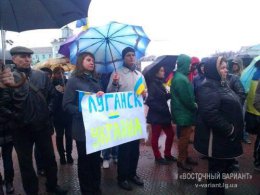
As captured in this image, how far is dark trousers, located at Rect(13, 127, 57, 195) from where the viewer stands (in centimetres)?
370

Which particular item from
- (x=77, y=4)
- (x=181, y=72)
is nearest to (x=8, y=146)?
(x=77, y=4)

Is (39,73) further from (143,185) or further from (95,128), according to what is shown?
(143,185)

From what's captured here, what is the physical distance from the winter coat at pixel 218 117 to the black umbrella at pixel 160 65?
1.73 meters

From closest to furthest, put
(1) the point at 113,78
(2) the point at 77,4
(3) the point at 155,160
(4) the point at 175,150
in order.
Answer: (2) the point at 77,4 → (1) the point at 113,78 → (3) the point at 155,160 → (4) the point at 175,150

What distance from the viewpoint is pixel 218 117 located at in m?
3.45

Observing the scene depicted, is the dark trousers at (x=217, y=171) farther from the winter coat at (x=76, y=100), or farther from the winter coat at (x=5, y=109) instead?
the winter coat at (x=5, y=109)

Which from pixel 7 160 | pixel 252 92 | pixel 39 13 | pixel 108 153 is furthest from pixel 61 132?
pixel 252 92

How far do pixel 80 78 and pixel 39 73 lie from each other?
1.94 feet

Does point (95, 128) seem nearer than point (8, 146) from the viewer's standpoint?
Yes

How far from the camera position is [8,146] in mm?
4355

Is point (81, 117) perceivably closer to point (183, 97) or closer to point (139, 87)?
point (139, 87)

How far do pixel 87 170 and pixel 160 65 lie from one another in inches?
97.9

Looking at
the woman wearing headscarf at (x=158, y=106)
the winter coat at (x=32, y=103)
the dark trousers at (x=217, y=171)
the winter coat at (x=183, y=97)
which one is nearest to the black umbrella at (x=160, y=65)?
the woman wearing headscarf at (x=158, y=106)

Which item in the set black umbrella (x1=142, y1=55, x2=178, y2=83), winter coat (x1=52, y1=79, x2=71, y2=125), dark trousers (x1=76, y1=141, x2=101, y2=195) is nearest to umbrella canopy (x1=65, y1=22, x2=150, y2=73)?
black umbrella (x1=142, y1=55, x2=178, y2=83)
